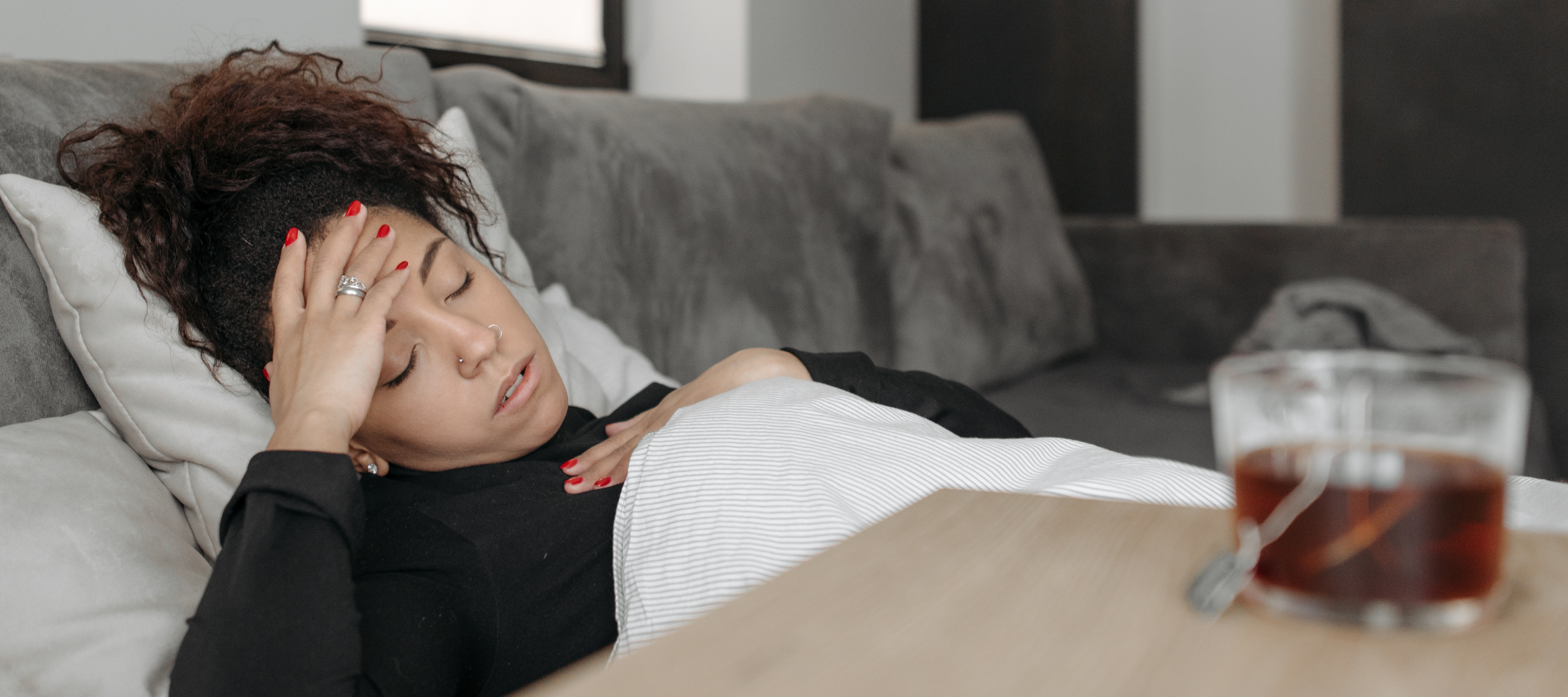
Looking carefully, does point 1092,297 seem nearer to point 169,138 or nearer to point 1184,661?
point 169,138

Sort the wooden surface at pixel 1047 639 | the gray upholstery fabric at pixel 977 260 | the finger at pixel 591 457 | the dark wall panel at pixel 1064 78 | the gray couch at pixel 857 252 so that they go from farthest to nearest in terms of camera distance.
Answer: the dark wall panel at pixel 1064 78 < the gray upholstery fabric at pixel 977 260 < the gray couch at pixel 857 252 < the finger at pixel 591 457 < the wooden surface at pixel 1047 639

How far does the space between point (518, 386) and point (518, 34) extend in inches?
68.1

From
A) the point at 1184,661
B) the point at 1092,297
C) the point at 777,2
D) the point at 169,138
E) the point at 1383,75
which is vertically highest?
the point at 777,2

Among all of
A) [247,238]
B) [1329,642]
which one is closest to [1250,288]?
[247,238]

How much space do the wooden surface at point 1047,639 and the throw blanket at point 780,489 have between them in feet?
0.42

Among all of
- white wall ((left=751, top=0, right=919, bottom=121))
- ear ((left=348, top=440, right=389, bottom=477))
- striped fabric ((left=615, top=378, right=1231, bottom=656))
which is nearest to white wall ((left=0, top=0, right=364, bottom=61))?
ear ((left=348, top=440, right=389, bottom=477))

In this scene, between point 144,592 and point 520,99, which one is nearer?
point 144,592

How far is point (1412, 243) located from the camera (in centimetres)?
219

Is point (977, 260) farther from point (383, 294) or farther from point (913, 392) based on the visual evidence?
point (383, 294)

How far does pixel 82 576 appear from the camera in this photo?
68cm

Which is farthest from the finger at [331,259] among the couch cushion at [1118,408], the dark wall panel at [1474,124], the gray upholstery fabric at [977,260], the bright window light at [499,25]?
the dark wall panel at [1474,124]

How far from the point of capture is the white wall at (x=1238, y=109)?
3254 mm

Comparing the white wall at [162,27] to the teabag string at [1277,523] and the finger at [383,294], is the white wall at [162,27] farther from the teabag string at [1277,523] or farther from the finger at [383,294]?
the teabag string at [1277,523]

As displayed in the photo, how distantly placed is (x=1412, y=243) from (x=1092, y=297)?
0.65 metres
